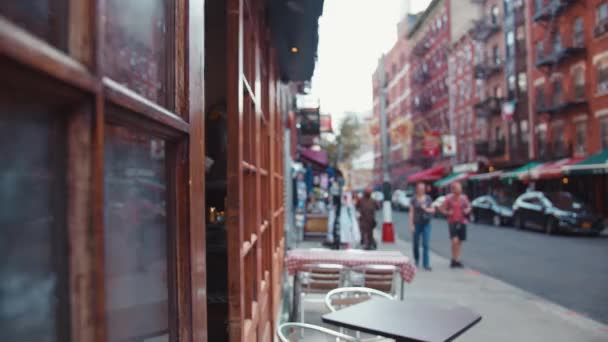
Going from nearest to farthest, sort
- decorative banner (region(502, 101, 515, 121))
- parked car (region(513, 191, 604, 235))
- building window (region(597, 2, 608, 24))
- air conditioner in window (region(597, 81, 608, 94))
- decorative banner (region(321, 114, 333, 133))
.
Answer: parked car (region(513, 191, 604, 235)), decorative banner (region(321, 114, 333, 133)), building window (region(597, 2, 608, 24)), air conditioner in window (region(597, 81, 608, 94)), decorative banner (region(502, 101, 515, 121))

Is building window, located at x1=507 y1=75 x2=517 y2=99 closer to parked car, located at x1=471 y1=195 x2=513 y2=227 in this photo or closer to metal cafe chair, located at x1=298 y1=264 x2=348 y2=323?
parked car, located at x1=471 y1=195 x2=513 y2=227

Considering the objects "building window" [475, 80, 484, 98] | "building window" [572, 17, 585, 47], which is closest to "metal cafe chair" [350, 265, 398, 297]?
"building window" [572, 17, 585, 47]

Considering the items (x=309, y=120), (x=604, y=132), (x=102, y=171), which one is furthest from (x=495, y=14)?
(x=102, y=171)

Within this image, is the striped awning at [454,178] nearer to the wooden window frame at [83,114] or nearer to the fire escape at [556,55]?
the fire escape at [556,55]

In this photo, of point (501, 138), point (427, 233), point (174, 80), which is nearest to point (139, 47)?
point (174, 80)

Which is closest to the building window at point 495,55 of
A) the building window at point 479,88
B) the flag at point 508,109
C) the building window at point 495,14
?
the building window at point 495,14

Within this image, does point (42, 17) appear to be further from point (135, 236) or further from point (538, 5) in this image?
point (538, 5)

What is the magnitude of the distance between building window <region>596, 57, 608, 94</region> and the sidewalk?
69.3 ft

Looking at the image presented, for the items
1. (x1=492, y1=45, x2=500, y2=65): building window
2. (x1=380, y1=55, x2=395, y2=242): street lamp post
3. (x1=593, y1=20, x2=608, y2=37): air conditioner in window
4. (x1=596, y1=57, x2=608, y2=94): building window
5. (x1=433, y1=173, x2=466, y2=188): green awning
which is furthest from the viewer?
(x1=433, y1=173, x2=466, y2=188): green awning

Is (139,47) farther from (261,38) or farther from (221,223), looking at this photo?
(261,38)

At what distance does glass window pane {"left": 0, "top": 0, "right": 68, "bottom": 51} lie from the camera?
67cm

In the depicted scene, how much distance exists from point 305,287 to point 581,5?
94.2 feet

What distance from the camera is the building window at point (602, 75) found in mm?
27156

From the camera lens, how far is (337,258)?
21.3 feet
